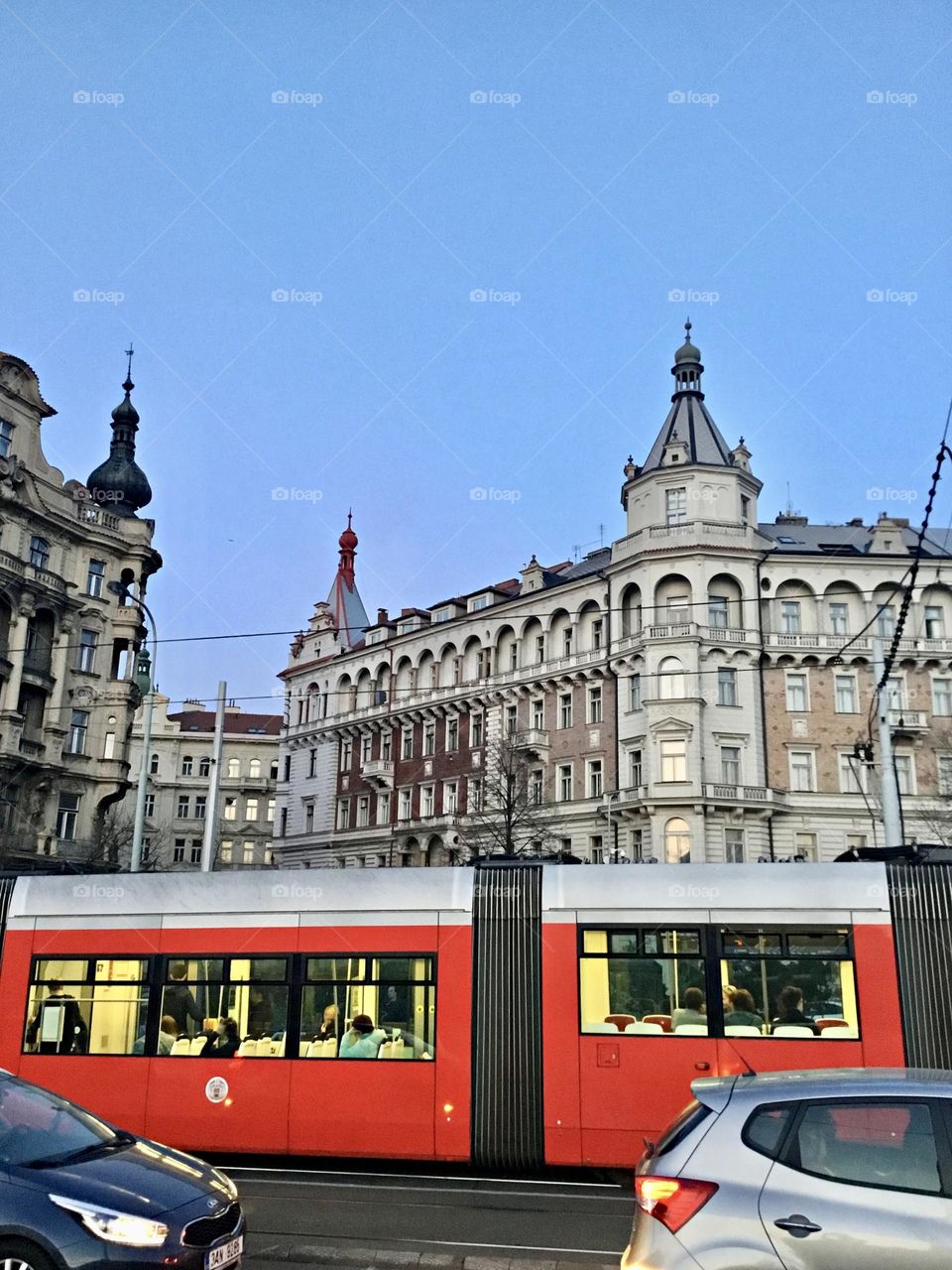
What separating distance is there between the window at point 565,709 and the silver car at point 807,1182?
45.9 m

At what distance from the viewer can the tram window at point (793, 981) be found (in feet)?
36.8

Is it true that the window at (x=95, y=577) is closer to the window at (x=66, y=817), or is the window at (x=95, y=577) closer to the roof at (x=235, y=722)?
the window at (x=66, y=817)

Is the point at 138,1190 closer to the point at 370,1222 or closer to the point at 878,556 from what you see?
the point at 370,1222

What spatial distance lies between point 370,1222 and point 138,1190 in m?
3.86

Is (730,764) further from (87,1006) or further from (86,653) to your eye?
(87,1006)

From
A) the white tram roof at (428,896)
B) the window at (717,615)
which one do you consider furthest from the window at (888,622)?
the white tram roof at (428,896)

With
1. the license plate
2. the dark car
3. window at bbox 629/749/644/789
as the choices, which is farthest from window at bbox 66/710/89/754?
the license plate

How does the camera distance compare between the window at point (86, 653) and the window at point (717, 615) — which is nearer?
the window at point (717, 615)

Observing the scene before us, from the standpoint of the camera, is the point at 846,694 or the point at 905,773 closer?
the point at 905,773

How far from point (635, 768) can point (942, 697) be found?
13852mm

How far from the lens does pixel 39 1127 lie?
7043 mm

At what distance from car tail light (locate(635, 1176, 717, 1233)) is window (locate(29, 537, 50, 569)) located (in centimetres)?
4435

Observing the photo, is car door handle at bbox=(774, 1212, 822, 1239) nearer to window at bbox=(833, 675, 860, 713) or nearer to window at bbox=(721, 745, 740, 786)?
window at bbox=(721, 745, 740, 786)

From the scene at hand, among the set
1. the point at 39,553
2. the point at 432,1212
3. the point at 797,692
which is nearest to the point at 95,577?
the point at 39,553
